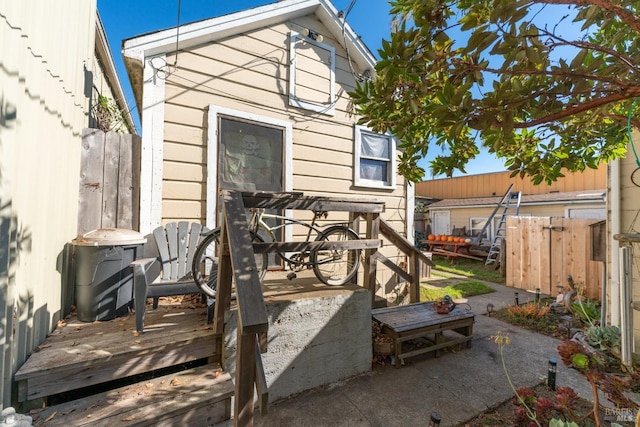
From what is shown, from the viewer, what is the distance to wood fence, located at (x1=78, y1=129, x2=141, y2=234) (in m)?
3.10

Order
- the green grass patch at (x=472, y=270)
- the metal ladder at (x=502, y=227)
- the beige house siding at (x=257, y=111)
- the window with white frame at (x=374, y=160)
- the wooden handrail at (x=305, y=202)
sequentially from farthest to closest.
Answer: the metal ladder at (x=502, y=227), the green grass patch at (x=472, y=270), the window with white frame at (x=374, y=160), the beige house siding at (x=257, y=111), the wooden handrail at (x=305, y=202)

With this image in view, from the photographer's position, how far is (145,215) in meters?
3.38

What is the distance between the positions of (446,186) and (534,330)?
16218 mm

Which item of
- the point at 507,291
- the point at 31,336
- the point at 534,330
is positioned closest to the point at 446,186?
the point at 507,291

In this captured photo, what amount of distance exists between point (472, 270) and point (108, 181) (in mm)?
10265

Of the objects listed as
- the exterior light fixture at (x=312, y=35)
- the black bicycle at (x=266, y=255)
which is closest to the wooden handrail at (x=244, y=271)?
the black bicycle at (x=266, y=255)

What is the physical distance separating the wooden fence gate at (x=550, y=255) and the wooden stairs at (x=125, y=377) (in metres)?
6.85

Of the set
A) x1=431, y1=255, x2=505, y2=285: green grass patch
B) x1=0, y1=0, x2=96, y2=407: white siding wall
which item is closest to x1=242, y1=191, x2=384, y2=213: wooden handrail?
x1=0, y1=0, x2=96, y2=407: white siding wall

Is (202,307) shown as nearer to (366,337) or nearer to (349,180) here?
(366,337)

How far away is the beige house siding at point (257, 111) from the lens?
143 inches

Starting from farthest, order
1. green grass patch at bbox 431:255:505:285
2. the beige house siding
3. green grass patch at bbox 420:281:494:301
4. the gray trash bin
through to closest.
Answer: green grass patch at bbox 431:255:505:285, green grass patch at bbox 420:281:494:301, the beige house siding, the gray trash bin

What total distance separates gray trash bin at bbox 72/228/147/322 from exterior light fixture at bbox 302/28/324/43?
4240 millimetres

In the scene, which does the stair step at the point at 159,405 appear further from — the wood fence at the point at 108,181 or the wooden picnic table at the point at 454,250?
the wooden picnic table at the point at 454,250

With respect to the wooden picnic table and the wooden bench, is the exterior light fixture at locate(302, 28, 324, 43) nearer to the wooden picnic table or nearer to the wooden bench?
the wooden bench
